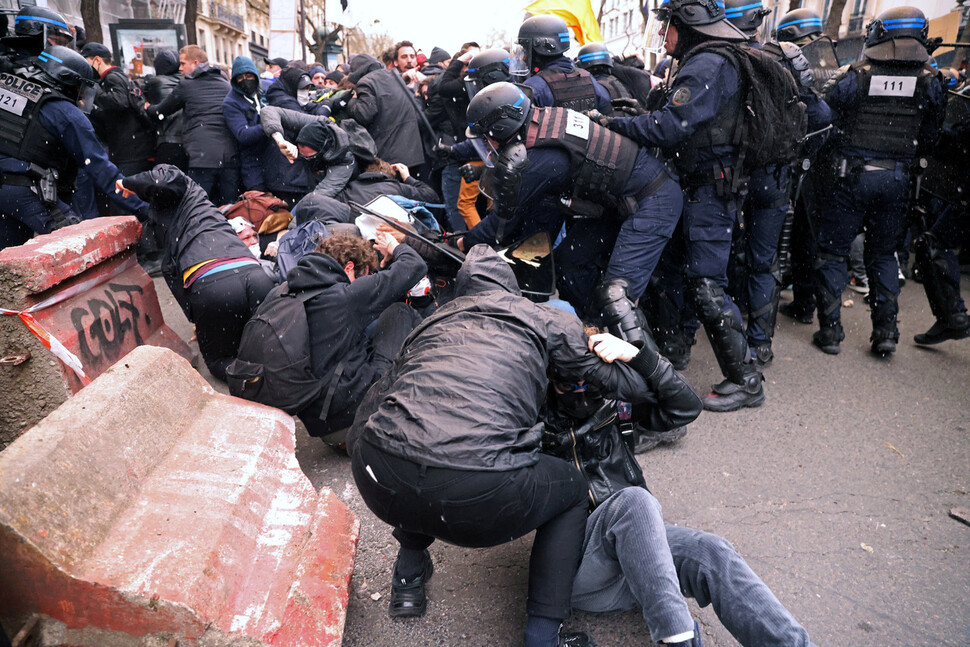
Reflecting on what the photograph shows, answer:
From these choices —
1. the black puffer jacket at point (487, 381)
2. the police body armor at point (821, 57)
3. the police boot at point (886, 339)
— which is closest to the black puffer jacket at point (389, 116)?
the police body armor at point (821, 57)

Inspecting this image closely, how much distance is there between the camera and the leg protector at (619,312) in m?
2.92

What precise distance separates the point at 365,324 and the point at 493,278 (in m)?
1.09

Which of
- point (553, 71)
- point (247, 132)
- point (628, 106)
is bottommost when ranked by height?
point (247, 132)

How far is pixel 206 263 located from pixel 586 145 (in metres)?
2.27

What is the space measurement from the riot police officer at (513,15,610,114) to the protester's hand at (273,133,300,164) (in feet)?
6.62

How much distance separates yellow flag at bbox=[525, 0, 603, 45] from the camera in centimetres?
690

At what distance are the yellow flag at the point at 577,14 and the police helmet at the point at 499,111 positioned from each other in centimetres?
383

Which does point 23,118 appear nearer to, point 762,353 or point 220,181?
point 220,181

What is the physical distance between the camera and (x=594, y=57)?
658 cm

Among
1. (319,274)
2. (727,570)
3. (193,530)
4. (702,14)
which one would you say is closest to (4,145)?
(319,274)

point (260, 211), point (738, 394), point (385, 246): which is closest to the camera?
point (385, 246)

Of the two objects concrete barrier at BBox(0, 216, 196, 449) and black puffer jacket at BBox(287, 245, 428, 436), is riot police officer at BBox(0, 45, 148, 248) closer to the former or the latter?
concrete barrier at BBox(0, 216, 196, 449)

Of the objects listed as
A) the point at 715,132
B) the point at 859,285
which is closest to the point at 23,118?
the point at 715,132

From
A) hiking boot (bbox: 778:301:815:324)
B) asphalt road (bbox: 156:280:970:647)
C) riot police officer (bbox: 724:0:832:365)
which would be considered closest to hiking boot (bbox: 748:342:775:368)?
riot police officer (bbox: 724:0:832:365)
